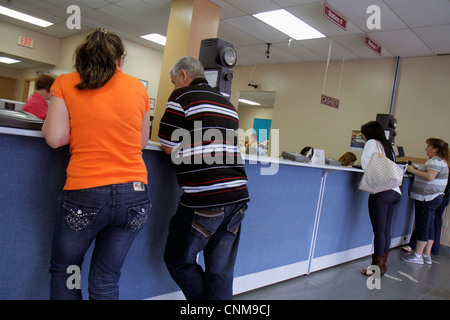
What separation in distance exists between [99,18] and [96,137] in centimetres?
559

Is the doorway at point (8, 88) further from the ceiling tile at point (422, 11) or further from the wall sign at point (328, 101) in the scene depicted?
the ceiling tile at point (422, 11)

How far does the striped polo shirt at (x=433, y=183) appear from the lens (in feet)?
12.1

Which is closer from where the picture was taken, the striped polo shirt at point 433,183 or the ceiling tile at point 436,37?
the striped polo shirt at point 433,183

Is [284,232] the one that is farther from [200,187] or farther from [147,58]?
[147,58]

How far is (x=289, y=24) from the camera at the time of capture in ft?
15.9

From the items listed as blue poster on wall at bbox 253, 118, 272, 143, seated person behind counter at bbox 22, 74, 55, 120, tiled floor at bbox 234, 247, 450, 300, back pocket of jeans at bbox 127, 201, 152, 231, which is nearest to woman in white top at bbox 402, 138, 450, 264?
tiled floor at bbox 234, 247, 450, 300

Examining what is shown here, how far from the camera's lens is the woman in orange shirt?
1140mm

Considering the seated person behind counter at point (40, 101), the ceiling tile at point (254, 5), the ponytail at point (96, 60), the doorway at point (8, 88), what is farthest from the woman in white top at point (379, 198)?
the doorway at point (8, 88)

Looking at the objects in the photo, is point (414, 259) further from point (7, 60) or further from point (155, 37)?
point (7, 60)

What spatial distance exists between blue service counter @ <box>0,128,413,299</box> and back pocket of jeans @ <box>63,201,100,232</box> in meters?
0.36

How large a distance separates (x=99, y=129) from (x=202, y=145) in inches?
17.9
